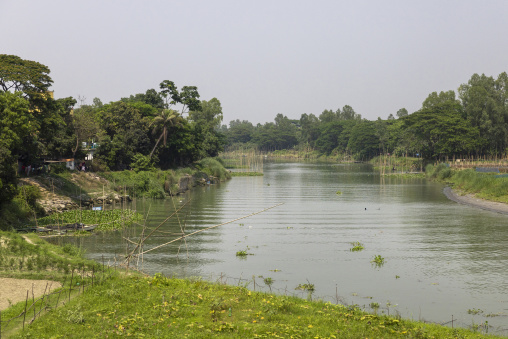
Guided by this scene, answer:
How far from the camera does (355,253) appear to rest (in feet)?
112

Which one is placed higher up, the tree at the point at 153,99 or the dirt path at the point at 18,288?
the tree at the point at 153,99

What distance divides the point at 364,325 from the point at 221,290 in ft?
21.1

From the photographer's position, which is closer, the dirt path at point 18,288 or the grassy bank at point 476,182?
the dirt path at point 18,288

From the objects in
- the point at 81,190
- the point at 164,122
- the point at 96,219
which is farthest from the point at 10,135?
the point at 164,122

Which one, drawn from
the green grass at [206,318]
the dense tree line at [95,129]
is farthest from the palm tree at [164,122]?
the green grass at [206,318]

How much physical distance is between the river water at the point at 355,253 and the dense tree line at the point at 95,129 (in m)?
10.6

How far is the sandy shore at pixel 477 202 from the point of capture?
2133 inches

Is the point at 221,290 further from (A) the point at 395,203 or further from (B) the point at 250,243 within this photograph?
(A) the point at 395,203

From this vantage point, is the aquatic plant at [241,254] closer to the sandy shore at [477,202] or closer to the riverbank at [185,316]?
the riverbank at [185,316]

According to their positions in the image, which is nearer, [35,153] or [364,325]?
[364,325]

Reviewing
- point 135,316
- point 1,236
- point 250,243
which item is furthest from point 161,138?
point 135,316

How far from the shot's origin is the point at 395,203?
61906 mm

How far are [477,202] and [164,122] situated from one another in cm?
4602

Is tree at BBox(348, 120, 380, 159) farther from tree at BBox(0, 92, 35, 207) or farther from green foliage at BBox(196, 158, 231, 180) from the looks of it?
tree at BBox(0, 92, 35, 207)
